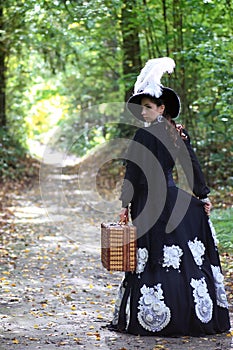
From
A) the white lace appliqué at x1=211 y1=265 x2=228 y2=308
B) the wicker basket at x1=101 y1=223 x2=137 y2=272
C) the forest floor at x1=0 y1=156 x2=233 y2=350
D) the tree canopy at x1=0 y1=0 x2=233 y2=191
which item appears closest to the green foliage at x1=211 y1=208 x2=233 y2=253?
the forest floor at x1=0 y1=156 x2=233 y2=350

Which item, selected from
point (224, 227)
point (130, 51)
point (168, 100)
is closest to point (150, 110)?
point (168, 100)

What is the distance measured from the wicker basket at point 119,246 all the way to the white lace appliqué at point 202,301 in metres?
0.52

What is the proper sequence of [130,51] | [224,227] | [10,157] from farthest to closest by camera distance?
1. [10,157]
2. [130,51]
3. [224,227]

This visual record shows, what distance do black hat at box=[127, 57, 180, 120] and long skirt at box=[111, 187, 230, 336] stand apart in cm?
68

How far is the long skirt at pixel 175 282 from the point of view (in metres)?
5.05

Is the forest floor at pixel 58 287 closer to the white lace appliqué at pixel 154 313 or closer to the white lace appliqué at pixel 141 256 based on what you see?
the white lace appliqué at pixel 154 313

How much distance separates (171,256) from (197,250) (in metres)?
0.23

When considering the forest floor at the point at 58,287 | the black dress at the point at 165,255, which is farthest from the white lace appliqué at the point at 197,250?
the forest floor at the point at 58,287

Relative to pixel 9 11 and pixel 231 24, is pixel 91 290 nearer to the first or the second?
pixel 231 24

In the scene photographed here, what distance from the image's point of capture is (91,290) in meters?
6.95

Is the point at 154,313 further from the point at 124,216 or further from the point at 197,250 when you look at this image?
the point at 124,216

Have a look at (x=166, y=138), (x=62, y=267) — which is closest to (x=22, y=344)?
(x=166, y=138)

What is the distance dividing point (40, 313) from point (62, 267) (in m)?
2.35

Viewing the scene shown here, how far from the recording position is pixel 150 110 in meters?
5.27
